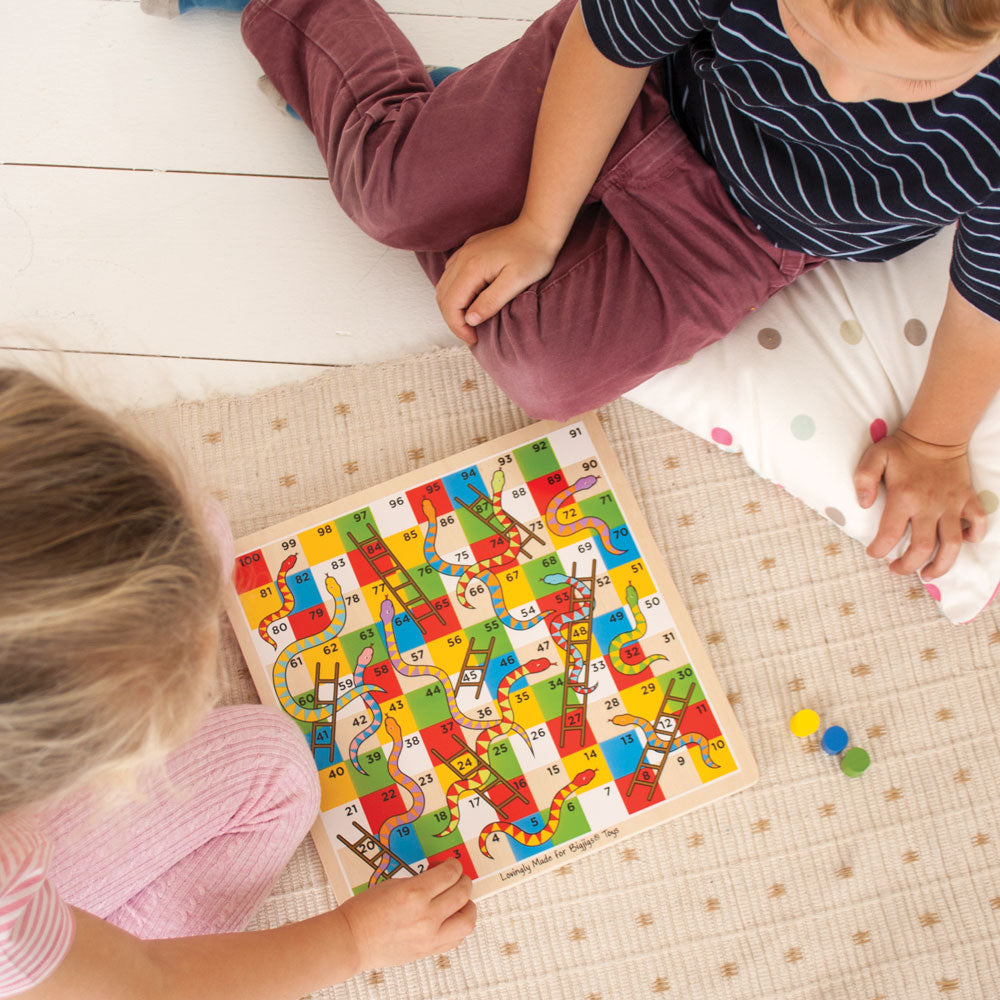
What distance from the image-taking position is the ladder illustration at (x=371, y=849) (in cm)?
74

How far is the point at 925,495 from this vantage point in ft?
2.37

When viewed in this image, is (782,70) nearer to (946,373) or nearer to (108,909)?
(946,373)

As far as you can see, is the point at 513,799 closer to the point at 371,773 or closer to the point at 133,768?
the point at 371,773

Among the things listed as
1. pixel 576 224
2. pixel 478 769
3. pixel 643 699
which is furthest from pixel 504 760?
pixel 576 224

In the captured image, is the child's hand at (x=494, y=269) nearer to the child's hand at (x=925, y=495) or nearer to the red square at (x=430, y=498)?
the red square at (x=430, y=498)

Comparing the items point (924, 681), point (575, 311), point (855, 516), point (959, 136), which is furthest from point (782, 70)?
point (924, 681)

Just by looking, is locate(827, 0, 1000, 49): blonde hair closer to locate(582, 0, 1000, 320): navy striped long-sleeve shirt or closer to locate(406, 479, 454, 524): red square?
locate(582, 0, 1000, 320): navy striped long-sleeve shirt

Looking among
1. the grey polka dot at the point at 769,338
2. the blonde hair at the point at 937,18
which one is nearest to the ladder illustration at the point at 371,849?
the grey polka dot at the point at 769,338

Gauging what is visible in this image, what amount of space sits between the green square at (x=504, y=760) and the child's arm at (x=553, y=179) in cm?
34

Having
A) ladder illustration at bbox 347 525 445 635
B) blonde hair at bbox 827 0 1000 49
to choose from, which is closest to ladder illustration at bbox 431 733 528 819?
ladder illustration at bbox 347 525 445 635

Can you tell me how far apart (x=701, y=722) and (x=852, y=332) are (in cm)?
36

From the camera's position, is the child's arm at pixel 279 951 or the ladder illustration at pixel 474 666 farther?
the ladder illustration at pixel 474 666

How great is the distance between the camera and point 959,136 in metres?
0.56

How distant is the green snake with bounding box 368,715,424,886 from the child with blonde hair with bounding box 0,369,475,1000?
0.12 feet
